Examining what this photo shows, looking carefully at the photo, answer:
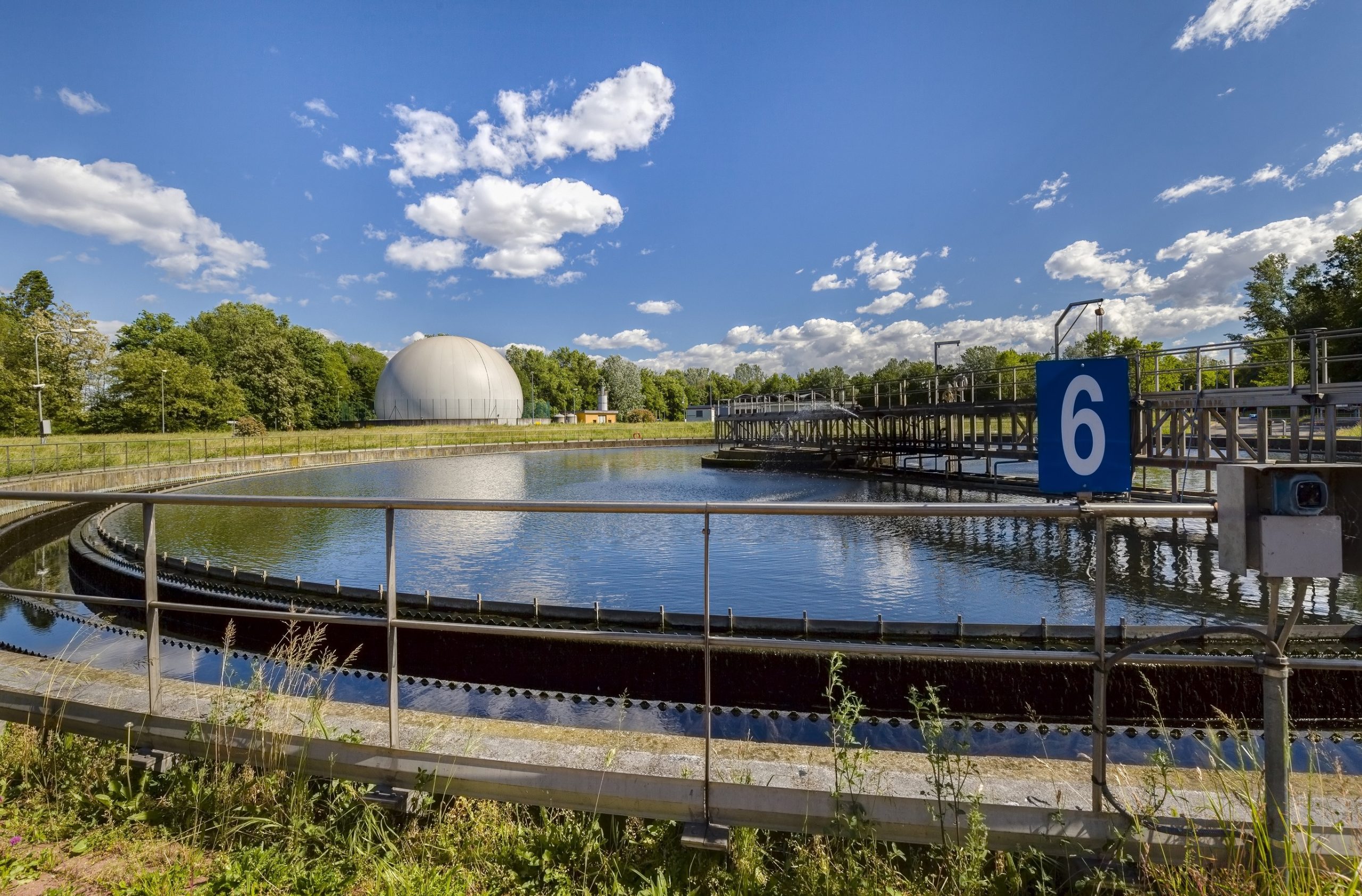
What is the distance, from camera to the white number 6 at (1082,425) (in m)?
4.63

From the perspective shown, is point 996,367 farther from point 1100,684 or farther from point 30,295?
point 30,295

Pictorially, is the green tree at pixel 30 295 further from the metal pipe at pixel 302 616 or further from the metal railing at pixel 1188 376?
the metal pipe at pixel 302 616

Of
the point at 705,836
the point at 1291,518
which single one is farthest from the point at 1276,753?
the point at 705,836

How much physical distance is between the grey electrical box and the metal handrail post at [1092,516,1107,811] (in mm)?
315

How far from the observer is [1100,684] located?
2217mm

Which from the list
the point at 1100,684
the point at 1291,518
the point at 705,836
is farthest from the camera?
the point at 705,836

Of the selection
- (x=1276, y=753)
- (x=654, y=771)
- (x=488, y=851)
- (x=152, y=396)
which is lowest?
(x=488, y=851)

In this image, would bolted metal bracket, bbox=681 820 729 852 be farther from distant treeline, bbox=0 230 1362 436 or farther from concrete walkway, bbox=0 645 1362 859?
distant treeline, bbox=0 230 1362 436

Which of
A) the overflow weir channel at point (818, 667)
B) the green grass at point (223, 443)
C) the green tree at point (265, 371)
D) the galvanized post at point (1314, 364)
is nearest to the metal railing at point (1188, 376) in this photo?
the galvanized post at point (1314, 364)

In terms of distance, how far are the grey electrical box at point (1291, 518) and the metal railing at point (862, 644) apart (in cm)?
9

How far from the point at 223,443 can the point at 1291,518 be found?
49171mm

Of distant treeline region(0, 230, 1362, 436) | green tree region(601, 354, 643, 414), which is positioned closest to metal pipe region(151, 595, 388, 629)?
distant treeline region(0, 230, 1362, 436)

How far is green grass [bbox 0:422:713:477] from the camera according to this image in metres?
27.2

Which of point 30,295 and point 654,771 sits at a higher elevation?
point 30,295
